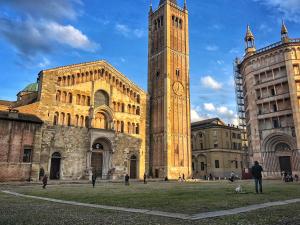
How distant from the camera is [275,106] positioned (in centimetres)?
4512

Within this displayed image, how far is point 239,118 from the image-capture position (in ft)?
217

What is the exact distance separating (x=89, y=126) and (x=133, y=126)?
28.2 feet

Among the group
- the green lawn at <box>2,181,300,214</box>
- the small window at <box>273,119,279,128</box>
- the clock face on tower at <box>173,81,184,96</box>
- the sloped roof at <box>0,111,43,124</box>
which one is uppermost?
the clock face on tower at <box>173,81,184,96</box>

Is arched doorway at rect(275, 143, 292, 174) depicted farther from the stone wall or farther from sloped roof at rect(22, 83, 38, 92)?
sloped roof at rect(22, 83, 38, 92)

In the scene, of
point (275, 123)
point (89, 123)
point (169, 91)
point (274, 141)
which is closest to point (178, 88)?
point (169, 91)

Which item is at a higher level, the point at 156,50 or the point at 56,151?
the point at 156,50

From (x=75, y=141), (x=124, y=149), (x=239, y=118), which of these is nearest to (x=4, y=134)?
(x=75, y=141)

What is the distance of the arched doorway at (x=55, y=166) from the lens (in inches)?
1464

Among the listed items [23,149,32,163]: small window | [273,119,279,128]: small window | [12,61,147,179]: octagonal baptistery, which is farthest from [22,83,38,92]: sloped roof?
[273,119,279,128]: small window

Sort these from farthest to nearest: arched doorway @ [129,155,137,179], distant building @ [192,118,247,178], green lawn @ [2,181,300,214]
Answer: distant building @ [192,118,247,178] → arched doorway @ [129,155,137,179] → green lawn @ [2,181,300,214]

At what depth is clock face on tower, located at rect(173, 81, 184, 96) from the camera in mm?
50403

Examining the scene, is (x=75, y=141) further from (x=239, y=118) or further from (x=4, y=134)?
(x=239, y=118)

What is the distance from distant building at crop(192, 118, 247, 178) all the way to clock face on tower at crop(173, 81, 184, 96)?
63.0ft

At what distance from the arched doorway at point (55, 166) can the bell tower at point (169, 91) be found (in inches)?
665
